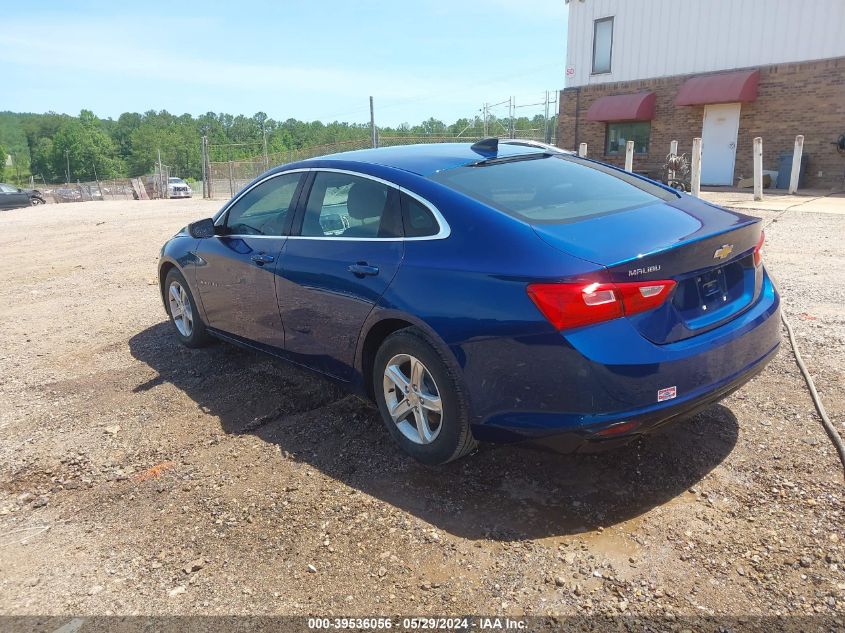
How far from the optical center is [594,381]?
2697 mm

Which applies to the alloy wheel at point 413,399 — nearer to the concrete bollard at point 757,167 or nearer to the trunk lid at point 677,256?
the trunk lid at point 677,256

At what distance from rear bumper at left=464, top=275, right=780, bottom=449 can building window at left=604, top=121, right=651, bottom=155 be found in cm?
2379

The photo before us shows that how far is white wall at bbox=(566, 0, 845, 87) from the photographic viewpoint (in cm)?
1955

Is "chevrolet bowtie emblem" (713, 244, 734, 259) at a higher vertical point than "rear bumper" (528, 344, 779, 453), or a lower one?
higher

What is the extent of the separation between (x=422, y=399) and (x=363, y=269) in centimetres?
79

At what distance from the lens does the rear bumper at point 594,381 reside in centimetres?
270

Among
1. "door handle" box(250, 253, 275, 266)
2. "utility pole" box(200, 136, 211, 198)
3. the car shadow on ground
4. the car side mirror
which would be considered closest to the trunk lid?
the car shadow on ground

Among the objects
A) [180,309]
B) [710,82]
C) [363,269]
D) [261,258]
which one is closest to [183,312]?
[180,309]

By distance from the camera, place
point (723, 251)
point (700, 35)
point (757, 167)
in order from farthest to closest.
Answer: point (700, 35) → point (757, 167) → point (723, 251)

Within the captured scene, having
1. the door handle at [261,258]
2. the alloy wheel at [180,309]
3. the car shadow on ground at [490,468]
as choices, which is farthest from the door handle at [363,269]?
the alloy wheel at [180,309]

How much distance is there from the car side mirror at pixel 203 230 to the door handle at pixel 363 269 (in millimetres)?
1867

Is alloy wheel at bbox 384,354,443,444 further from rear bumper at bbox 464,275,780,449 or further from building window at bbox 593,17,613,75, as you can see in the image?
building window at bbox 593,17,613,75

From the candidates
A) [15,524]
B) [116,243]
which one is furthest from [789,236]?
[116,243]

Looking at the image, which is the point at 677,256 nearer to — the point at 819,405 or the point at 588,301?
the point at 588,301
